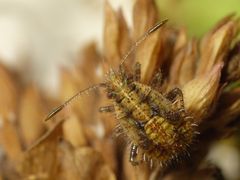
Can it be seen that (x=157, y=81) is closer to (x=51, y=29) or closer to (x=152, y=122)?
(x=152, y=122)

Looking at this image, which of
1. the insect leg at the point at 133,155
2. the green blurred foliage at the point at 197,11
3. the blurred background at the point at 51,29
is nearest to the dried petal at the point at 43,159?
the insect leg at the point at 133,155

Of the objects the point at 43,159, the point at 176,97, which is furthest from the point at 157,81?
the point at 43,159

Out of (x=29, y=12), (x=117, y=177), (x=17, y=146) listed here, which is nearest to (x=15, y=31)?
(x=29, y=12)

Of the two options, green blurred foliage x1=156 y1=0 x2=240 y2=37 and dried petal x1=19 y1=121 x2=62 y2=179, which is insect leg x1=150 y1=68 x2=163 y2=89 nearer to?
dried petal x1=19 y1=121 x2=62 y2=179

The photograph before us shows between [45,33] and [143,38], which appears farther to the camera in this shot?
[45,33]

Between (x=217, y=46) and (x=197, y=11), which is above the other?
(x=197, y=11)

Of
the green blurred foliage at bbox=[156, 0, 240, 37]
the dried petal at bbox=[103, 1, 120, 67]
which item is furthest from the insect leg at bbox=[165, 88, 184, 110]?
the green blurred foliage at bbox=[156, 0, 240, 37]

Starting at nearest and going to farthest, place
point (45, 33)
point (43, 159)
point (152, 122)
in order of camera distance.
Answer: point (152, 122) < point (43, 159) < point (45, 33)
